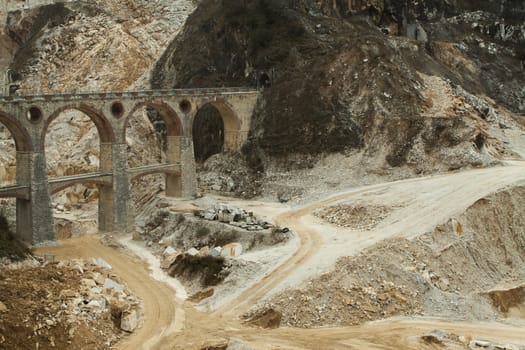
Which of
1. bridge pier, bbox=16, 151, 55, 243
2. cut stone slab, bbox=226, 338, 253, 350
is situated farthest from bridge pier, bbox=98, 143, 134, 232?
cut stone slab, bbox=226, 338, 253, 350

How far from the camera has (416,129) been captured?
64.8 metres

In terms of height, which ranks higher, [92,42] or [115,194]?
[92,42]

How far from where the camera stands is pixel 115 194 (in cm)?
5800

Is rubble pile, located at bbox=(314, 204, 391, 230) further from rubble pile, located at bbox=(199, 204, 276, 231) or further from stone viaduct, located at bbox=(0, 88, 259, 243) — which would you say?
stone viaduct, located at bbox=(0, 88, 259, 243)

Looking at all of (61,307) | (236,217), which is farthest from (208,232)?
(61,307)

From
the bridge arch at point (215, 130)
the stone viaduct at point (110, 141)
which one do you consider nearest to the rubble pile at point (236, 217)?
the stone viaduct at point (110, 141)

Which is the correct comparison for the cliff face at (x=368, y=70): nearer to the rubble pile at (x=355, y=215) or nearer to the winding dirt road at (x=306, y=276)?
the winding dirt road at (x=306, y=276)

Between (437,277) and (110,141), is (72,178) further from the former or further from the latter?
(437,277)

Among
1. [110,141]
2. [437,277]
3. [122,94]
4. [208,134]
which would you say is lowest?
[437,277]

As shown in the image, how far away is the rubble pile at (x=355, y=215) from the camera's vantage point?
50.2m

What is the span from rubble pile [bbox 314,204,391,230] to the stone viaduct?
16851 mm

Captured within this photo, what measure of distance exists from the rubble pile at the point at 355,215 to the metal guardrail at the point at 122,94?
1921 centimetres

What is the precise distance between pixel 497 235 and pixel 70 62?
202 feet

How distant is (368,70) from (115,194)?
1215 inches
